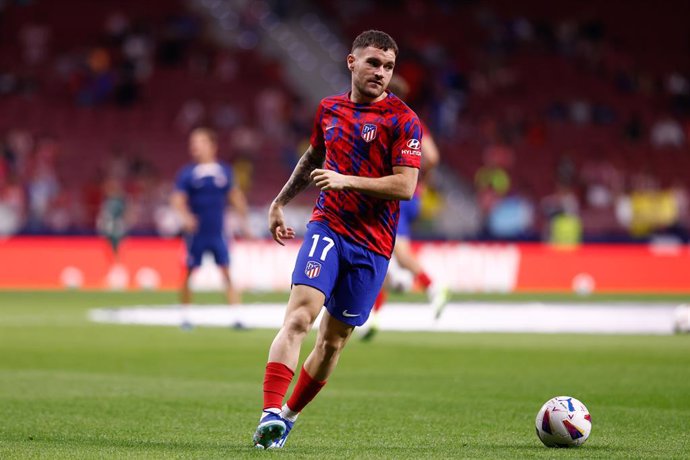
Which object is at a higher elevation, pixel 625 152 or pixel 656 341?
pixel 625 152

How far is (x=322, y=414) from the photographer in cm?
937

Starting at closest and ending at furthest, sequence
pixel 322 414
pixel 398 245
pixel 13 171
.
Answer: pixel 322 414
pixel 398 245
pixel 13 171

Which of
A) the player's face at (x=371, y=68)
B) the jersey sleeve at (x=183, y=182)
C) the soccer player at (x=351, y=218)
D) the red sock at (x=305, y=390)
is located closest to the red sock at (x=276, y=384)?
the soccer player at (x=351, y=218)

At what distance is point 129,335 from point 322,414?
786 centimetres

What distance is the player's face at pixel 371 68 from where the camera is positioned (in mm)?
7469

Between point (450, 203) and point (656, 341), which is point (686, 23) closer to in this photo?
point (450, 203)

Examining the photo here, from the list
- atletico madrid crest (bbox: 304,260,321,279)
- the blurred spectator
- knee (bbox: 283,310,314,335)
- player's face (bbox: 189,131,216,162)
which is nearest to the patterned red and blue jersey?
atletico madrid crest (bbox: 304,260,321,279)

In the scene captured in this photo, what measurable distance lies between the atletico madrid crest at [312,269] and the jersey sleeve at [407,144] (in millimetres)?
736

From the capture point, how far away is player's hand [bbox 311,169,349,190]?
23.5ft

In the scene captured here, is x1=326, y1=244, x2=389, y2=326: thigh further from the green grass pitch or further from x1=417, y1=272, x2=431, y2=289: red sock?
x1=417, y1=272, x2=431, y2=289: red sock

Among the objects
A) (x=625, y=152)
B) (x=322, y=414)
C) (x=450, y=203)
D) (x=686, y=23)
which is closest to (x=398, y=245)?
(x=322, y=414)

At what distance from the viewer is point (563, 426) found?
7.50m

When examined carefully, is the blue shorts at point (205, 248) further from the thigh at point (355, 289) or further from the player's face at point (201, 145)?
the thigh at point (355, 289)

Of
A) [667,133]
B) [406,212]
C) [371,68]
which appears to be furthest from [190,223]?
[667,133]
